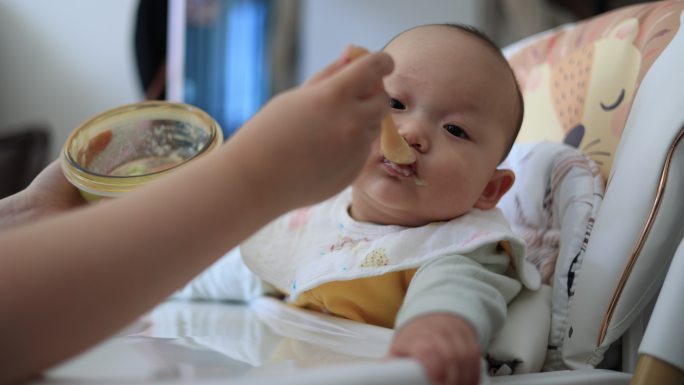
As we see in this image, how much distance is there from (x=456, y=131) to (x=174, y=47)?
1.82 m

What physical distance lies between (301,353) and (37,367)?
22 cm

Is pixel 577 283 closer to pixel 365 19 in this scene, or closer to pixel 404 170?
pixel 404 170

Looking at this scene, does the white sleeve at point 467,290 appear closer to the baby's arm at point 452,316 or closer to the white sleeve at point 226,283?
the baby's arm at point 452,316

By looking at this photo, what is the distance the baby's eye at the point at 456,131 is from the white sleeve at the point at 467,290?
116 millimetres

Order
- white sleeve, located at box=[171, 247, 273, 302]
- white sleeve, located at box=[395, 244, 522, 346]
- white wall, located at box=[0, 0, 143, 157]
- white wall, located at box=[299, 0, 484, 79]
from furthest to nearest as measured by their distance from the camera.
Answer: white wall, located at box=[0, 0, 143, 157], white wall, located at box=[299, 0, 484, 79], white sleeve, located at box=[171, 247, 273, 302], white sleeve, located at box=[395, 244, 522, 346]

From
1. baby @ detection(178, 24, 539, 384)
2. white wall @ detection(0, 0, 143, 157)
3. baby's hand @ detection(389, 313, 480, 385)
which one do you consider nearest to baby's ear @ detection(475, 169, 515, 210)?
baby @ detection(178, 24, 539, 384)

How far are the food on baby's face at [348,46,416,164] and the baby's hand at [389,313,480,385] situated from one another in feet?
0.55

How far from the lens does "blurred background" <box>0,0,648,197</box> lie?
86.4 inches

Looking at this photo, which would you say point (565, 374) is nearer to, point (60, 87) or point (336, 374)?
point (336, 374)

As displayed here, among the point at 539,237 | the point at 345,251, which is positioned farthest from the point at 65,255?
the point at 539,237

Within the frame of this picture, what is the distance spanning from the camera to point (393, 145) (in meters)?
0.60

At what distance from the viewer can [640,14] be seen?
2.82 feet

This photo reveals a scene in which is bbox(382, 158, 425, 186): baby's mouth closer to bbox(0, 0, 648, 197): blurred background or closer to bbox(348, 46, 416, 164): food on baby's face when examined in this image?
bbox(348, 46, 416, 164): food on baby's face

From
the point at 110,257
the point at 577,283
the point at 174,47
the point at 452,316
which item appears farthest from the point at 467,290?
the point at 174,47
